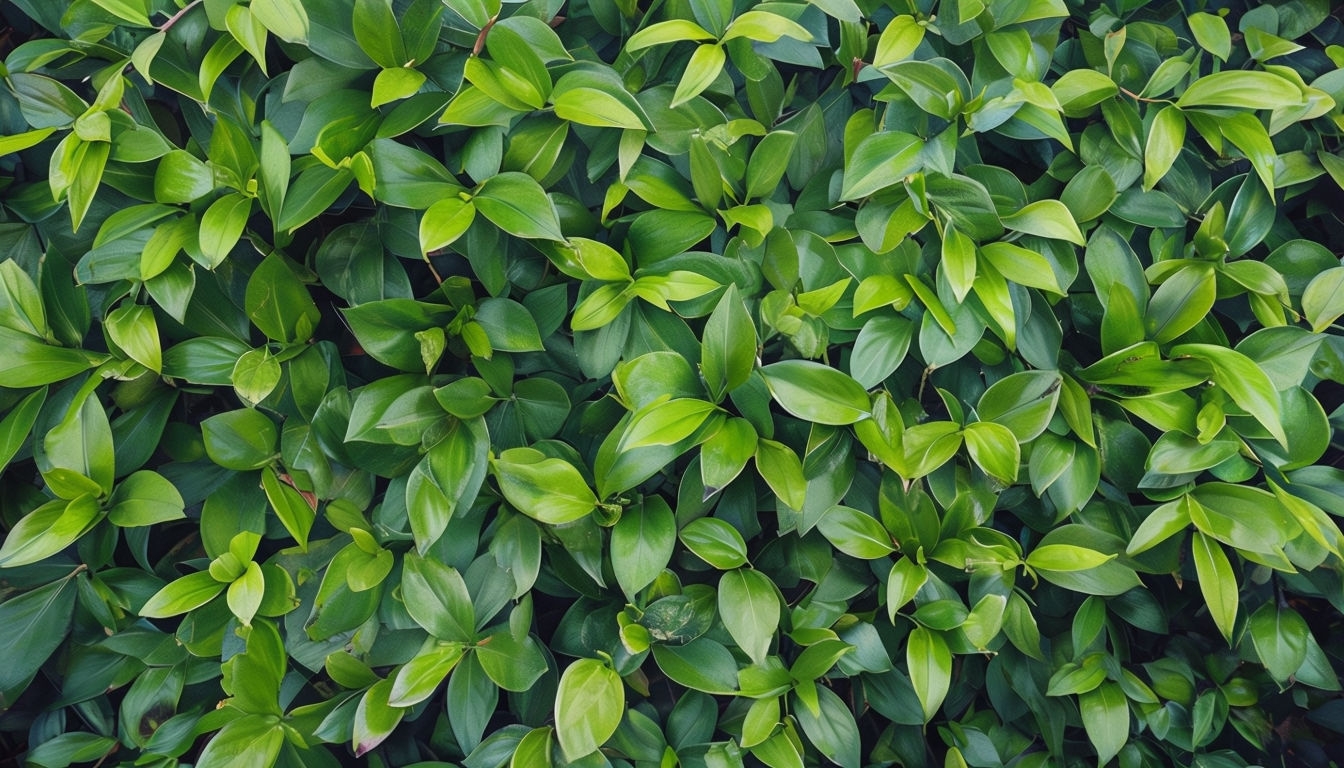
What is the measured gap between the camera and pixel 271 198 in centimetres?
89

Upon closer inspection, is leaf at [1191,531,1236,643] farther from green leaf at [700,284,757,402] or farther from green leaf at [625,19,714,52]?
green leaf at [625,19,714,52]

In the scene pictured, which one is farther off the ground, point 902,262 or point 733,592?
point 902,262

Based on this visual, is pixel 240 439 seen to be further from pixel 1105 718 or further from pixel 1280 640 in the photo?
pixel 1280 640

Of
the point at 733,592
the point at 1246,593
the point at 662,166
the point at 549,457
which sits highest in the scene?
the point at 662,166

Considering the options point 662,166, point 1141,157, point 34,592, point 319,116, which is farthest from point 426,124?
point 1141,157

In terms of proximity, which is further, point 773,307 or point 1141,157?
point 1141,157

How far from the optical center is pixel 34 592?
3.35 ft

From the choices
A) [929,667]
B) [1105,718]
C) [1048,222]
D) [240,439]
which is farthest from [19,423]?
[1105,718]

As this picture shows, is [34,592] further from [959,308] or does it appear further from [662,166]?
[959,308]

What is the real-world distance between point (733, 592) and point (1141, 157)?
685 millimetres

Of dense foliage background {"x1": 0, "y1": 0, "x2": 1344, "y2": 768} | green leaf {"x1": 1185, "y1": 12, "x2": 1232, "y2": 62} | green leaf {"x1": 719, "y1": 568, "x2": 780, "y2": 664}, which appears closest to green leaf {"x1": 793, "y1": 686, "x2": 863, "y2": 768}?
dense foliage background {"x1": 0, "y1": 0, "x2": 1344, "y2": 768}

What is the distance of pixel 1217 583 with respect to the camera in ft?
3.12

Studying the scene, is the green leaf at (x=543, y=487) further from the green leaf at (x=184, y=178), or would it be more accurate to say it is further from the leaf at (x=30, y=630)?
the leaf at (x=30, y=630)

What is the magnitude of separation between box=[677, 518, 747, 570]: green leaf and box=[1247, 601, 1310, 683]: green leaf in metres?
0.64
